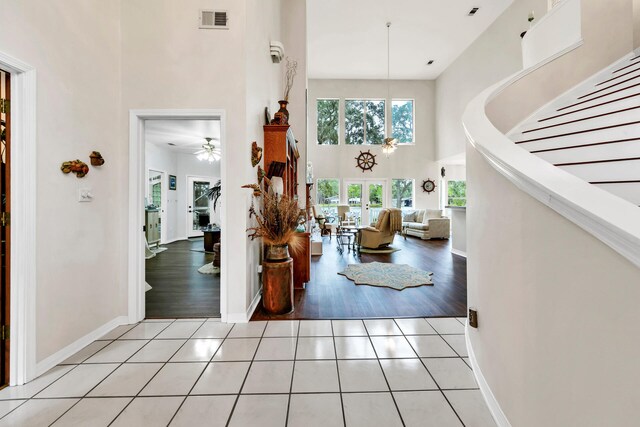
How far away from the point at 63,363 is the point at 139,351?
0.46 metres

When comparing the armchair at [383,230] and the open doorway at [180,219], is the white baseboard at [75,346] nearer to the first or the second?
the open doorway at [180,219]

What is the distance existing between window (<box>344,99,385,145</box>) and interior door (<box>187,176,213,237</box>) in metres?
5.09

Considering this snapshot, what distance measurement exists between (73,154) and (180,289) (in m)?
2.02

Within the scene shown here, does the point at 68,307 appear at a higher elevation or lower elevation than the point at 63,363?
higher

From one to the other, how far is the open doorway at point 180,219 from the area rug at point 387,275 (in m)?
1.95

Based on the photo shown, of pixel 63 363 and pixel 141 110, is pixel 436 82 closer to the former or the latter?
pixel 141 110

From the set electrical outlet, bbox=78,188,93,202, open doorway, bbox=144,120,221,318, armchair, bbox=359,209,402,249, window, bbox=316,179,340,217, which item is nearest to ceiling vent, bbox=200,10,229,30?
open doorway, bbox=144,120,221,318

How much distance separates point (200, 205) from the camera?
8.75m

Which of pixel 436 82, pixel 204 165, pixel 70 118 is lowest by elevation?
pixel 70 118

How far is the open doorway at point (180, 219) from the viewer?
3.23 m

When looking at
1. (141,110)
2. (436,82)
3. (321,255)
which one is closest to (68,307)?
(141,110)

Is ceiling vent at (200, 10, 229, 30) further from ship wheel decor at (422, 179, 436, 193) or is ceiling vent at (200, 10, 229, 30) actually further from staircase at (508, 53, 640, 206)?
ship wheel decor at (422, 179, 436, 193)

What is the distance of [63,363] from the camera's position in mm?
1956

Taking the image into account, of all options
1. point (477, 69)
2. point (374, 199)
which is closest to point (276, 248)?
point (374, 199)
